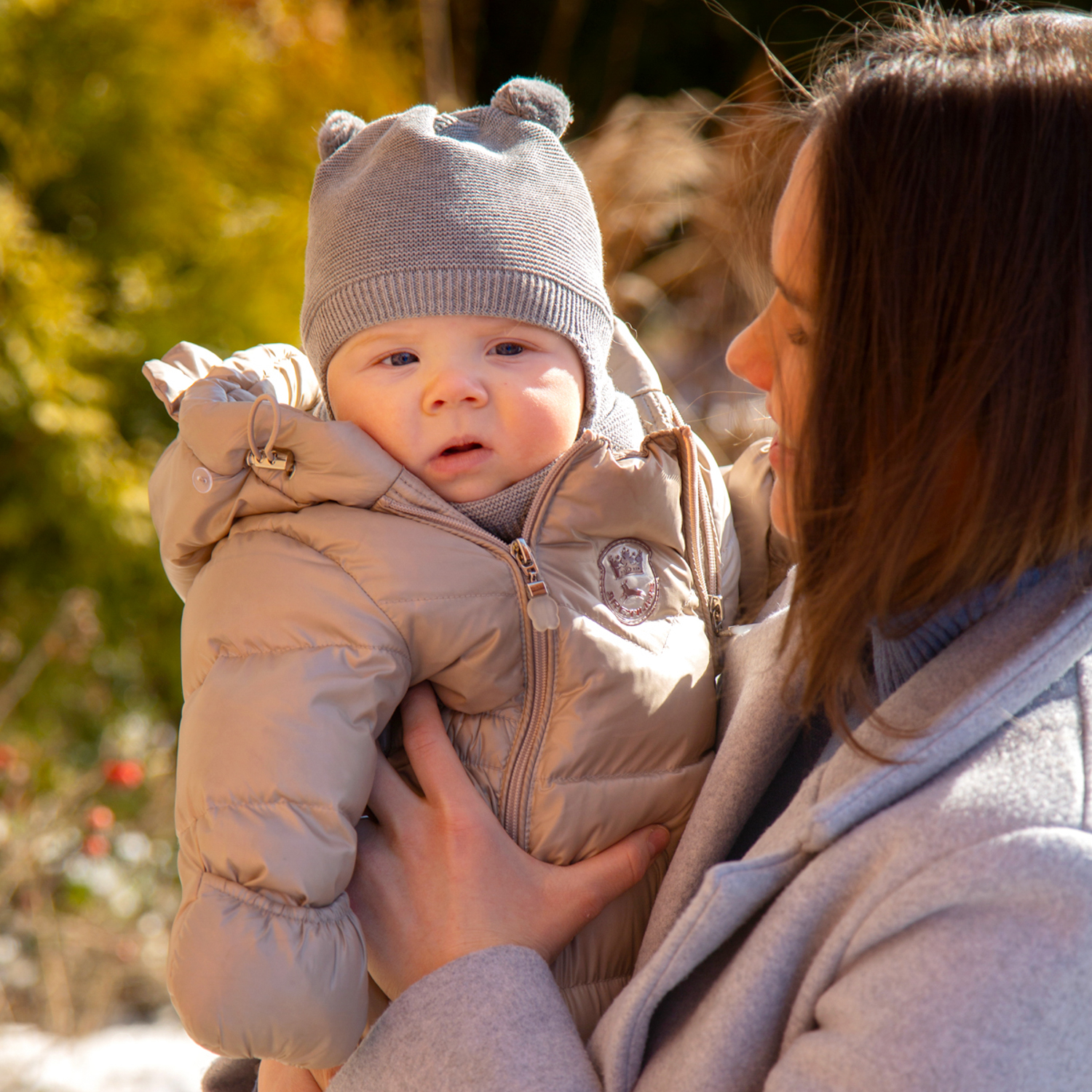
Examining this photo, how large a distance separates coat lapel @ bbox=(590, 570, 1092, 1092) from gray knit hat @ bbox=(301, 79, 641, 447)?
0.60 metres

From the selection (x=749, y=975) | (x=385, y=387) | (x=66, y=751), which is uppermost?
(x=385, y=387)

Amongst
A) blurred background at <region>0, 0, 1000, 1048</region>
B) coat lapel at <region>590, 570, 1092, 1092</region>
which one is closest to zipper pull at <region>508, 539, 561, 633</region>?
coat lapel at <region>590, 570, 1092, 1092</region>

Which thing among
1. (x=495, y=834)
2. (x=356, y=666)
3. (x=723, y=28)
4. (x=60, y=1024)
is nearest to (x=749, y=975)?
(x=495, y=834)

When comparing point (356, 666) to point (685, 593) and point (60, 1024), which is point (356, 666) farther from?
point (60, 1024)

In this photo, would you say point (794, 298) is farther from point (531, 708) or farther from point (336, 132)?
point (336, 132)

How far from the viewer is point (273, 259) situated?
287 centimetres

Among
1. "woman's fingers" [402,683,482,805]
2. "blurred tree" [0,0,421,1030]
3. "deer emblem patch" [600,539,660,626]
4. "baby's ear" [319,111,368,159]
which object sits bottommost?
"blurred tree" [0,0,421,1030]

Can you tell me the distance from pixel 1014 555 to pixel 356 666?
0.62 meters

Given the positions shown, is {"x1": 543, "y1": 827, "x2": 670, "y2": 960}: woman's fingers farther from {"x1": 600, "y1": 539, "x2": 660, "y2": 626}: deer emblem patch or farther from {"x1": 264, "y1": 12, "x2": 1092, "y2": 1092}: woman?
{"x1": 600, "y1": 539, "x2": 660, "y2": 626}: deer emblem patch

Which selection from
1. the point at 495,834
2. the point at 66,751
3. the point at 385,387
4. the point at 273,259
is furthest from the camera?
the point at 66,751

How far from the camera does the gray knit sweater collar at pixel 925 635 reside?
84 centimetres

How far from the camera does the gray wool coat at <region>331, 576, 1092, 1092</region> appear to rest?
0.65 meters

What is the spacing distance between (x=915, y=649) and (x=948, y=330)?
0.29 meters

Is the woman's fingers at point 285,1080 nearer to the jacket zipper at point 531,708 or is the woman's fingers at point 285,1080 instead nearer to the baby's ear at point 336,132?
the jacket zipper at point 531,708
